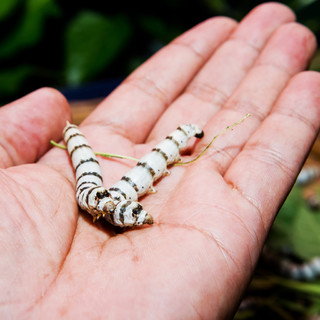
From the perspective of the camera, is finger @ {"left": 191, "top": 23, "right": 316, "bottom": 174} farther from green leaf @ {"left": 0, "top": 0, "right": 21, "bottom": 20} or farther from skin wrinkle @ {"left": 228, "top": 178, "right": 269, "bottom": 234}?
green leaf @ {"left": 0, "top": 0, "right": 21, "bottom": 20}

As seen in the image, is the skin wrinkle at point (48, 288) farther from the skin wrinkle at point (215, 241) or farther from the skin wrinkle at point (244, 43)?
the skin wrinkle at point (244, 43)

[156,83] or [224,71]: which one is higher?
[224,71]

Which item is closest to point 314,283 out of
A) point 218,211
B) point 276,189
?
point 276,189

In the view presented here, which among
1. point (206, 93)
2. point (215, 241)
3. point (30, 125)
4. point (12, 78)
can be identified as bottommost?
point (12, 78)

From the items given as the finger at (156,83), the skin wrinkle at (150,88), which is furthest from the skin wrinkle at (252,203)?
the skin wrinkle at (150,88)

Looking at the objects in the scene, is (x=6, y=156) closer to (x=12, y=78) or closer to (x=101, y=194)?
(x=101, y=194)

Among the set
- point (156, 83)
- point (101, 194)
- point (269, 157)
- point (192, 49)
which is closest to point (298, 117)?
point (269, 157)

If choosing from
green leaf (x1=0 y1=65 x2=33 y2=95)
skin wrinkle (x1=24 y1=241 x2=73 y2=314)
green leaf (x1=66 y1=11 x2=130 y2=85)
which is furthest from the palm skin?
green leaf (x1=0 y1=65 x2=33 y2=95)
